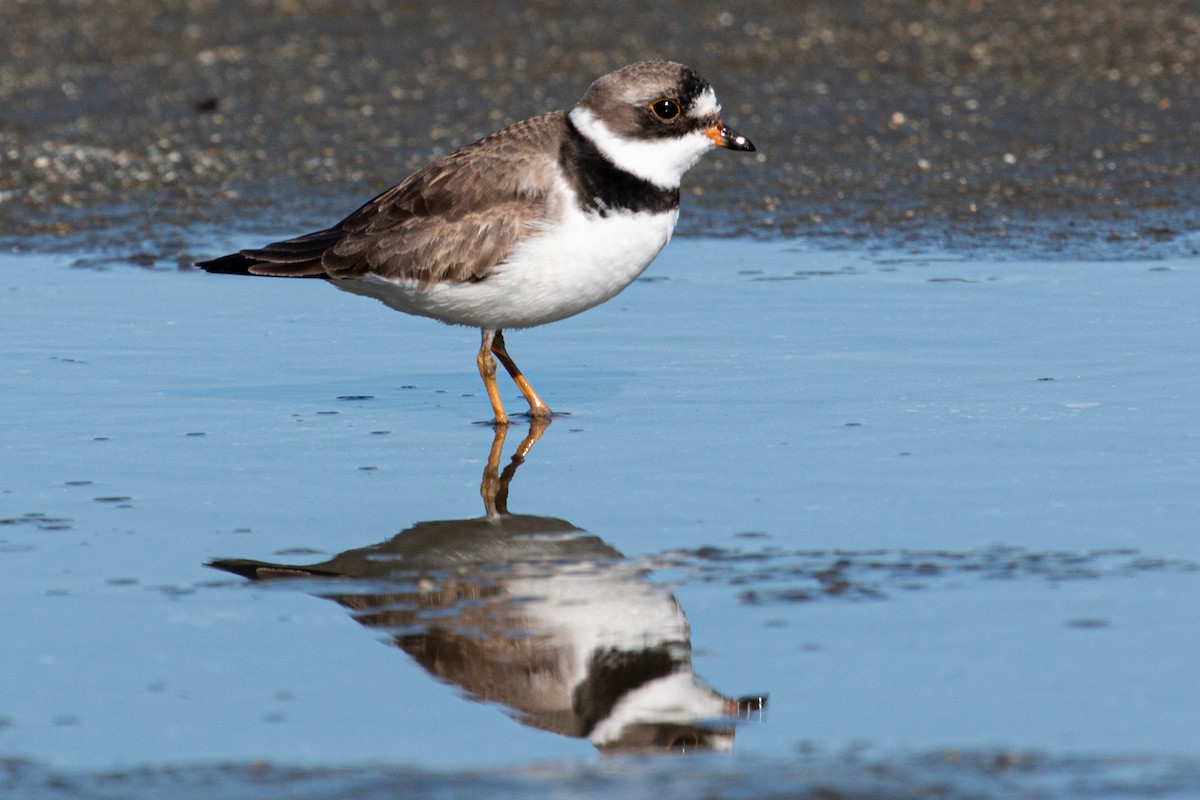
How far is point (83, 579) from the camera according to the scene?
584cm

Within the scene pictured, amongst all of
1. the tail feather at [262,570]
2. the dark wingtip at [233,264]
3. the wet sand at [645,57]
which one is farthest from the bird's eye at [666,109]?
the wet sand at [645,57]

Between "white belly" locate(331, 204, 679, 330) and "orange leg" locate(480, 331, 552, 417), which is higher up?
"white belly" locate(331, 204, 679, 330)

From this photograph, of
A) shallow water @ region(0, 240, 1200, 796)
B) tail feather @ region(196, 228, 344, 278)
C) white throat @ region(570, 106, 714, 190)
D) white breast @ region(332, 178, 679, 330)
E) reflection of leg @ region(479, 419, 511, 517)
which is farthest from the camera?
tail feather @ region(196, 228, 344, 278)

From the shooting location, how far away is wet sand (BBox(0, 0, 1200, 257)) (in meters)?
11.5

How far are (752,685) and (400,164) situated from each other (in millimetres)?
8210

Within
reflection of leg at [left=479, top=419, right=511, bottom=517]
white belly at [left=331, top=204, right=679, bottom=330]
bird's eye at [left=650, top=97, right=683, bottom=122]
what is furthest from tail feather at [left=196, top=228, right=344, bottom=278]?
bird's eye at [left=650, top=97, right=683, bottom=122]

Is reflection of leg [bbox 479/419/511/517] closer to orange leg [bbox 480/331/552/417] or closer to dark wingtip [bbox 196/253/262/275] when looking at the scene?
orange leg [bbox 480/331/552/417]

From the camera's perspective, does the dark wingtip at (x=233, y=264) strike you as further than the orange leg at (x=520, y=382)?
Yes

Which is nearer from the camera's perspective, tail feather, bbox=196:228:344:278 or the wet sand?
tail feather, bbox=196:228:344:278

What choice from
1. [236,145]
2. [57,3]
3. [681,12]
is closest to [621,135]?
[236,145]

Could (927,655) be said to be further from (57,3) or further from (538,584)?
(57,3)

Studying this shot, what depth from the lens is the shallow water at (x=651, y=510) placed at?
15.5 feet

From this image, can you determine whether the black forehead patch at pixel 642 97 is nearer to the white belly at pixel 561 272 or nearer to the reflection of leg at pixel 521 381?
the white belly at pixel 561 272

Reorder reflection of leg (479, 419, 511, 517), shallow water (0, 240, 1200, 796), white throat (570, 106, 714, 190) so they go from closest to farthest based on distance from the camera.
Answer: shallow water (0, 240, 1200, 796) → reflection of leg (479, 419, 511, 517) → white throat (570, 106, 714, 190)
